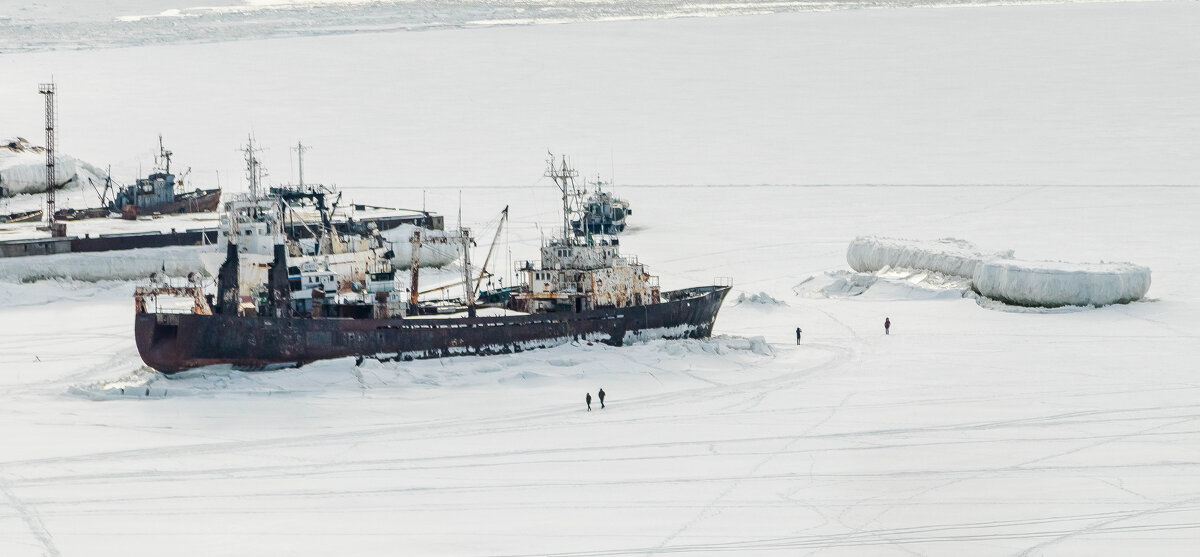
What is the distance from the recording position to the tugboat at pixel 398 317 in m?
35.5

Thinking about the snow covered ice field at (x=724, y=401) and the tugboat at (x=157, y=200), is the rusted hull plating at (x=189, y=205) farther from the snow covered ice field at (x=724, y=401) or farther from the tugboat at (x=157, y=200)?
the snow covered ice field at (x=724, y=401)

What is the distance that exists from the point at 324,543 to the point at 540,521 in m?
3.35

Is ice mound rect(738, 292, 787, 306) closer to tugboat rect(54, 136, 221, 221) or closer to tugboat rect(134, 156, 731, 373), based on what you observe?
tugboat rect(134, 156, 731, 373)

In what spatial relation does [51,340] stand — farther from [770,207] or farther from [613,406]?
[770,207]

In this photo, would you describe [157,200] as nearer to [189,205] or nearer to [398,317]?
[189,205]

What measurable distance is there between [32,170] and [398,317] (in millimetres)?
36316

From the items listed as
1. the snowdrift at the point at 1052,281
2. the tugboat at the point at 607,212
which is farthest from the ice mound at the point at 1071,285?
the tugboat at the point at 607,212

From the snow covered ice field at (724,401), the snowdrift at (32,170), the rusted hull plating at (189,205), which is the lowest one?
the snow covered ice field at (724,401)

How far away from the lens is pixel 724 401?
107 ft

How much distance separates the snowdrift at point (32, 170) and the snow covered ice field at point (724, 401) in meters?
7.33

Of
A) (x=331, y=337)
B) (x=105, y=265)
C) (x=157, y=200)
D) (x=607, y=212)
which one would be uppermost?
(x=157, y=200)

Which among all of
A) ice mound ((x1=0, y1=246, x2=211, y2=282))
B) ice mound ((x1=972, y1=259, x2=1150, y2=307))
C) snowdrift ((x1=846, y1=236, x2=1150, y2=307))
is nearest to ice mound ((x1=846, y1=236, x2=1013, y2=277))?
snowdrift ((x1=846, y1=236, x2=1150, y2=307))

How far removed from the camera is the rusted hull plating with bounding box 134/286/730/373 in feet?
116

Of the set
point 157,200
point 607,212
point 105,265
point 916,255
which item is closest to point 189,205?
point 157,200
